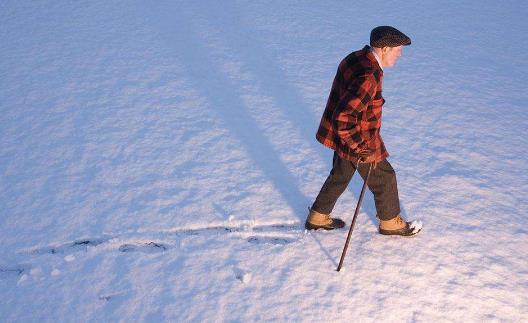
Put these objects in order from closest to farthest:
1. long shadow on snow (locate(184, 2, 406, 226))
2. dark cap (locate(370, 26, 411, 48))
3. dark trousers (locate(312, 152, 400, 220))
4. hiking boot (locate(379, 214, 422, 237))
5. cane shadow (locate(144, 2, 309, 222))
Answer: dark cap (locate(370, 26, 411, 48)) → dark trousers (locate(312, 152, 400, 220)) → hiking boot (locate(379, 214, 422, 237)) → cane shadow (locate(144, 2, 309, 222)) → long shadow on snow (locate(184, 2, 406, 226))

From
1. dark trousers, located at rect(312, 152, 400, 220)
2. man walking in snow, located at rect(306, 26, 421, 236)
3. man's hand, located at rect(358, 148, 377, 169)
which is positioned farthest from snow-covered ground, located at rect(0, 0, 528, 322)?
man's hand, located at rect(358, 148, 377, 169)

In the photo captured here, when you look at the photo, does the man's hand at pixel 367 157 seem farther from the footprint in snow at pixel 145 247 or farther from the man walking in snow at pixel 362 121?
the footprint in snow at pixel 145 247

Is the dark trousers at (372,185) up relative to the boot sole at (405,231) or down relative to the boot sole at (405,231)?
up

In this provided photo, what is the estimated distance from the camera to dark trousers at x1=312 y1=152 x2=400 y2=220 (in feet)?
8.75

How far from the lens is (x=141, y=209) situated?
335 centimetres

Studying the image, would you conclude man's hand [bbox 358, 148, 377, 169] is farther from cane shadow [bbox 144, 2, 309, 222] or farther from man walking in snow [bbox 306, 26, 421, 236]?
cane shadow [bbox 144, 2, 309, 222]

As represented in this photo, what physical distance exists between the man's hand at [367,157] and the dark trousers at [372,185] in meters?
0.05

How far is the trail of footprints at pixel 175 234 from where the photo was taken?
9.94ft

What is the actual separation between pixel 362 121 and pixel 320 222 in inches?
36.4

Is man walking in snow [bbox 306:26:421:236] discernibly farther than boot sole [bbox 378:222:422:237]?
No

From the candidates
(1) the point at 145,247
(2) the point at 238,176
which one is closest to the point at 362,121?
(2) the point at 238,176

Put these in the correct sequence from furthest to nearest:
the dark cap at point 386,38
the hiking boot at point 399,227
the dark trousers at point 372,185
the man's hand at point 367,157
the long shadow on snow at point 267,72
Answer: the long shadow on snow at point 267,72 → the hiking boot at point 399,227 → the dark trousers at point 372,185 → the man's hand at point 367,157 → the dark cap at point 386,38

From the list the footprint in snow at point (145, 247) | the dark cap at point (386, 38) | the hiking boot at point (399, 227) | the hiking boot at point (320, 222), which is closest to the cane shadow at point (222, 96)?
the hiking boot at point (320, 222)

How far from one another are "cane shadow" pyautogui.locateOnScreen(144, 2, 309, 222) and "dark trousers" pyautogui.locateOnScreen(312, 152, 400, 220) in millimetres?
456
